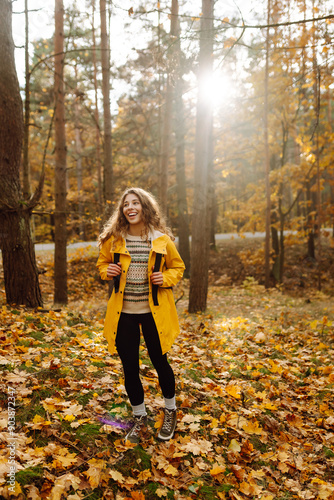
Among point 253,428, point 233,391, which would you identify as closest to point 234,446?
point 253,428

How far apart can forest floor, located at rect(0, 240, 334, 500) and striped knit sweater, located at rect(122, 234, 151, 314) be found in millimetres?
1149

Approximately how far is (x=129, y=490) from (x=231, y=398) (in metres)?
1.78

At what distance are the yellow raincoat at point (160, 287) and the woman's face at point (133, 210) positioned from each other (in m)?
0.18

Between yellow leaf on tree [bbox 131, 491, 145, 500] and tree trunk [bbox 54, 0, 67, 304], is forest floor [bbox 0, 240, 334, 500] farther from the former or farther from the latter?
tree trunk [bbox 54, 0, 67, 304]

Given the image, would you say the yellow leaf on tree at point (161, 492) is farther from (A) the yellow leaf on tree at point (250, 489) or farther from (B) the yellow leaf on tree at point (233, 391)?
(B) the yellow leaf on tree at point (233, 391)

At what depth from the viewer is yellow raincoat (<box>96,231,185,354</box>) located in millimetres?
2791

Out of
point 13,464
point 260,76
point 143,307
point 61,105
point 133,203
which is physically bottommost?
point 13,464

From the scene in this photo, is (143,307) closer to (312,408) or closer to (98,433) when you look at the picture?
(98,433)

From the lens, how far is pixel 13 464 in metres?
2.24

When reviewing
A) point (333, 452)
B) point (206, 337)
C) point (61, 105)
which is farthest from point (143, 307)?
point (61, 105)

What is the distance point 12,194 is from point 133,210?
3845 mm

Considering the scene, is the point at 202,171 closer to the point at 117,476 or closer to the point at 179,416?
the point at 179,416

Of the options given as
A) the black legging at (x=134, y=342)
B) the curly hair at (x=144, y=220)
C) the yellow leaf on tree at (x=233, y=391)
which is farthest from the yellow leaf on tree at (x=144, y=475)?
the curly hair at (x=144, y=220)

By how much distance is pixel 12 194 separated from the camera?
5848 mm
